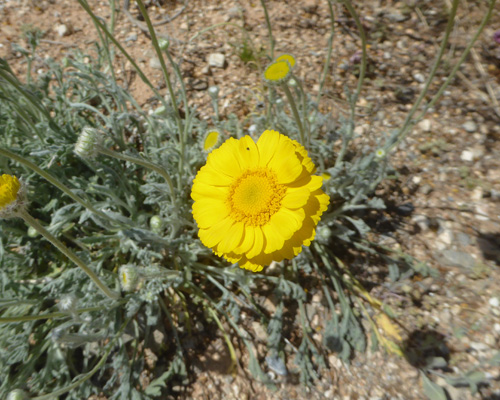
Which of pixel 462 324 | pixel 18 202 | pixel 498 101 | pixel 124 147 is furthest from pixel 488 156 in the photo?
pixel 18 202

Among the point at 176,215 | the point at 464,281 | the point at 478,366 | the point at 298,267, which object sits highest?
the point at 176,215

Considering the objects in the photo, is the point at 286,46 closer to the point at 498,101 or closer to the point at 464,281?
the point at 498,101

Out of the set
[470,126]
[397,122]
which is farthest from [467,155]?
[397,122]

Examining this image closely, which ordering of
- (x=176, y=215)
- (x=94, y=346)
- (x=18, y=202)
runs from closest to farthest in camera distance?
(x=18, y=202) < (x=176, y=215) < (x=94, y=346)

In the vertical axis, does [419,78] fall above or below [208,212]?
below

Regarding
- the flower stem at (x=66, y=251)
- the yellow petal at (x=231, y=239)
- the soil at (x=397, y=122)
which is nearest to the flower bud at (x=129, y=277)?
the flower stem at (x=66, y=251)

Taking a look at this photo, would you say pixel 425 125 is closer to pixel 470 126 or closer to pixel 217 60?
pixel 470 126
